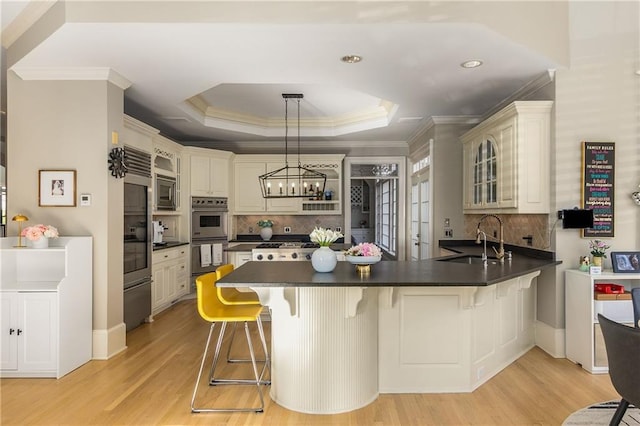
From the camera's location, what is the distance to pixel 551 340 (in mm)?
3723

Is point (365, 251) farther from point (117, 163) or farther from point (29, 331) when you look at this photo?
point (29, 331)

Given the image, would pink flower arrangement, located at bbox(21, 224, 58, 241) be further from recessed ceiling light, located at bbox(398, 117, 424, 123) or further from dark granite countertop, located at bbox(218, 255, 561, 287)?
recessed ceiling light, located at bbox(398, 117, 424, 123)

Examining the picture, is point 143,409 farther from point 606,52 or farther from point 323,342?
point 606,52

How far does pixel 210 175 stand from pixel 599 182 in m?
5.26

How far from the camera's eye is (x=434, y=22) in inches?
110

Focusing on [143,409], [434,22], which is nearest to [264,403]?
[143,409]

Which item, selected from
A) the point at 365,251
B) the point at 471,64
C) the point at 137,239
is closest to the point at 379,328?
the point at 365,251

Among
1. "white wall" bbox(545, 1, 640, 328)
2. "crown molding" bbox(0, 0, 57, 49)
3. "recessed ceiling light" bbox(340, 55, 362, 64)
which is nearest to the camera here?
"crown molding" bbox(0, 0, 57, 49)

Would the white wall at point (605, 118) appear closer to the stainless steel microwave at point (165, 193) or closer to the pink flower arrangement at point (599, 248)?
the pink flower arrangement at point (599, 248)

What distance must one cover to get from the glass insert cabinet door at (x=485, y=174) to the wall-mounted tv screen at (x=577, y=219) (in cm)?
75

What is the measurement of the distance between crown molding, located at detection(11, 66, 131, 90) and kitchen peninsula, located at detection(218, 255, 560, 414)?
2244 mm

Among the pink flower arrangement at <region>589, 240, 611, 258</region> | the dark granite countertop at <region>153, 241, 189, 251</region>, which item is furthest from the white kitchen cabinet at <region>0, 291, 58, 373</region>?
the pink flower arrangement at <region>589, 240, 611, 258</region>

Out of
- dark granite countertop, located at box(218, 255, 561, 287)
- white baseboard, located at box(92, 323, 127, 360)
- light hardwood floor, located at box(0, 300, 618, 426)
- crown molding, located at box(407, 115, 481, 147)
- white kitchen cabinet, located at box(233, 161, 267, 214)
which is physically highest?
crown molding, located at box(407, 115, 481, 147)

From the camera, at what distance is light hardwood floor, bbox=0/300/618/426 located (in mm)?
2582
